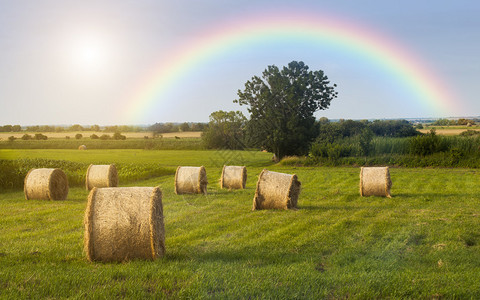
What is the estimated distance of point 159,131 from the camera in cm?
7250

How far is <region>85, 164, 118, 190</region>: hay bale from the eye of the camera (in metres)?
20.4

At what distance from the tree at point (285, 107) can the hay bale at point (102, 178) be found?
25.6 metres

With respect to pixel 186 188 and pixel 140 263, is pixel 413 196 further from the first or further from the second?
pixel 140 263

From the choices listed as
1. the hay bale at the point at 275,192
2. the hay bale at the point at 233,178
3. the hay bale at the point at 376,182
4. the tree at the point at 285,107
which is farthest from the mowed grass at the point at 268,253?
the tree at the point at 285,107

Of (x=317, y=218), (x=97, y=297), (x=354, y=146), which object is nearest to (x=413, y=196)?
(x=317, y=218)

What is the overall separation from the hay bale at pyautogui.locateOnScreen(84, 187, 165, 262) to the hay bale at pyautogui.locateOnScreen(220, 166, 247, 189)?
42.2 ft

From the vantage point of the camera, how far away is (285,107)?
151ft

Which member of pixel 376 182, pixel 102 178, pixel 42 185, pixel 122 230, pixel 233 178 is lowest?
pixel 233 178

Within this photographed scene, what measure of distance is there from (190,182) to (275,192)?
593 centimetres

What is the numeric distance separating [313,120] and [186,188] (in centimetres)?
3032

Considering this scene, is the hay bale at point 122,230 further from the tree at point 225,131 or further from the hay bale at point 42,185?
the tree at point 225,131

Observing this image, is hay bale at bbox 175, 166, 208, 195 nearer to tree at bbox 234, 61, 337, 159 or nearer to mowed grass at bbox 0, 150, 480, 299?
mowed grass at bbox 0, 150, 480, 299

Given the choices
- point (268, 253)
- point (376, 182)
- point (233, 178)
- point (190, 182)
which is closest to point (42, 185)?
point (190, 182)

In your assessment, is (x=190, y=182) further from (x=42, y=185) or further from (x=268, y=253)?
(x=268, y=253)
